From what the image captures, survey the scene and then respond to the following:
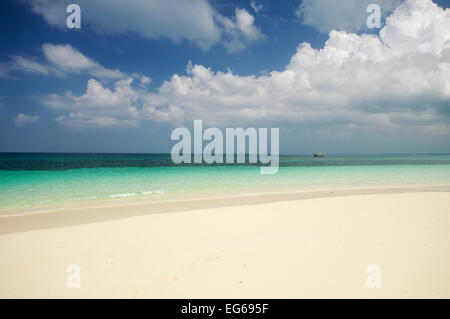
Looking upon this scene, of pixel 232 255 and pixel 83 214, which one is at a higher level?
pixel 232 255

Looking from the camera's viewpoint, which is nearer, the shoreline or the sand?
the sand

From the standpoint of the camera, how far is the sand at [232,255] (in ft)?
11.8

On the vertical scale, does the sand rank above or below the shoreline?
above

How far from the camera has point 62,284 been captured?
12.6ft

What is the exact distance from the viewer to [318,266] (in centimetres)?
419

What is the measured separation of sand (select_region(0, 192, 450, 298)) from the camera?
360 centimetres

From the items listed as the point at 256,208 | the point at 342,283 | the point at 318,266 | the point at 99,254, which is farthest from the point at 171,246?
the point at 256,208

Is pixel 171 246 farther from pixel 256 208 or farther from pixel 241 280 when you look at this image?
pixel 256 208

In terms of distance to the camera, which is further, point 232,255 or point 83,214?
point 83,214

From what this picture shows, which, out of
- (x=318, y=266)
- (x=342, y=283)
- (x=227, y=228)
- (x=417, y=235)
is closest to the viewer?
(x=342, y=283)

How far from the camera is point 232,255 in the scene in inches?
185

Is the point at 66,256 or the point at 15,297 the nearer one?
the point at 15,297
